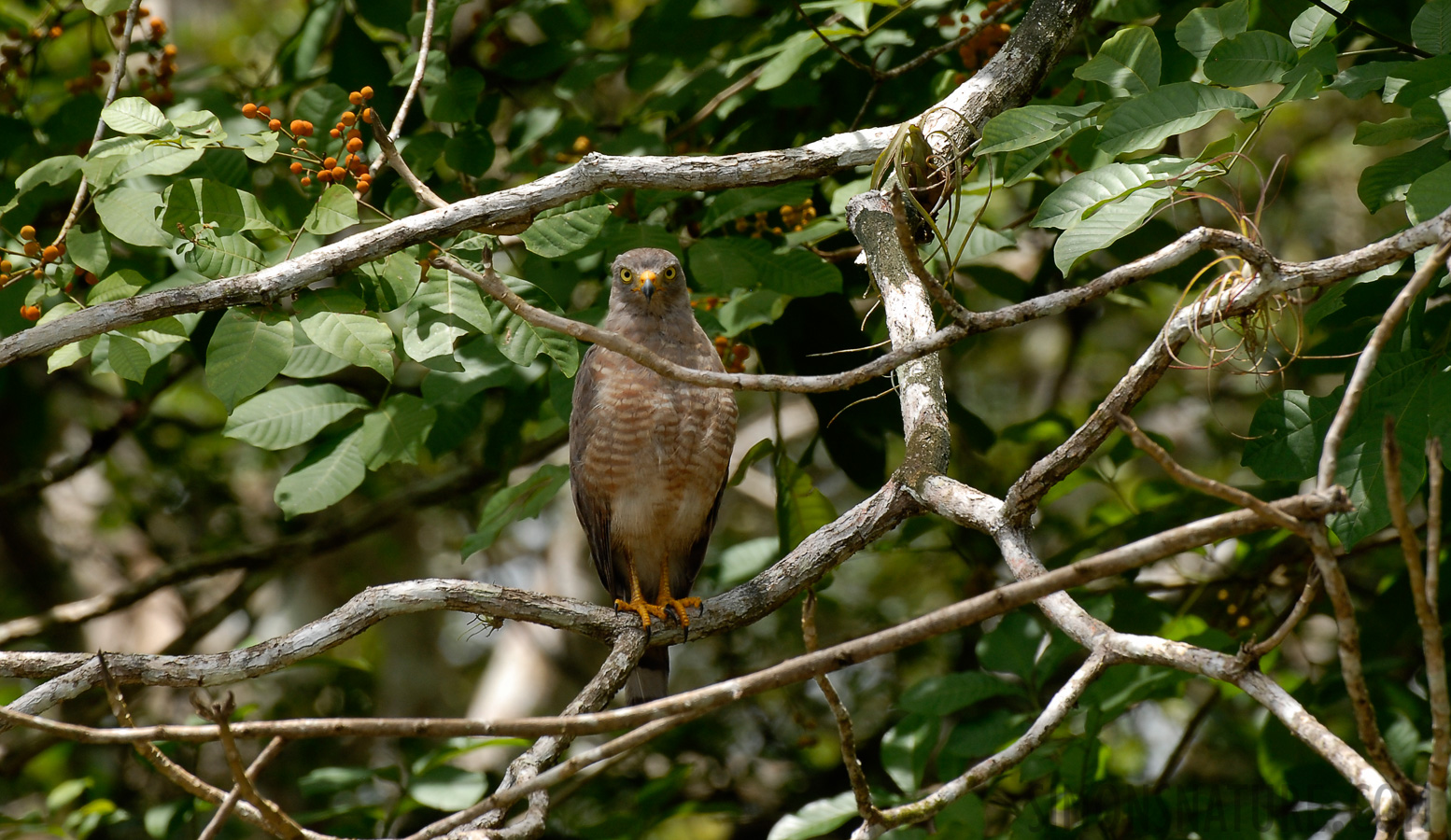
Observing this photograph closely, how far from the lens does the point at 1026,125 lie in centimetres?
308

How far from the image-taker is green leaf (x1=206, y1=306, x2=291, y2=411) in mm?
3025

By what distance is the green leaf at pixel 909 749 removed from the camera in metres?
4.32

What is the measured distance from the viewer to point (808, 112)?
5.23 meters

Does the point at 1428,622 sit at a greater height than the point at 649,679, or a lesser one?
greater

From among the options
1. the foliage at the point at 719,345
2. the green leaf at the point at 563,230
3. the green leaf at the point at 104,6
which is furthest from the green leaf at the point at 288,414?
the green leaf at the point at 104,6

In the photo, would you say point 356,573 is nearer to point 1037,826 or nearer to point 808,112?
point 808,112

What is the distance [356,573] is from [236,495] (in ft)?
3.88

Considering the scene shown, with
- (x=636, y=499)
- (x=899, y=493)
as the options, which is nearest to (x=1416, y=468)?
(x=899, y=493)

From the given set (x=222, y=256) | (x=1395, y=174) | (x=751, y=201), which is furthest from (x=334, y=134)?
(x=1395, y=174)

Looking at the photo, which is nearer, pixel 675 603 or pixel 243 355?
pixel 243 355

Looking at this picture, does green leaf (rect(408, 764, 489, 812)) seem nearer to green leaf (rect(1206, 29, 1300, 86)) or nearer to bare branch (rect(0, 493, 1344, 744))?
bare branch (rect(0, 493, 1344, 744))

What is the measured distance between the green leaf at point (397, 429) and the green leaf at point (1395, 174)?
10.1 ft

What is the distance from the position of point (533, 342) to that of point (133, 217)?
1212 mm

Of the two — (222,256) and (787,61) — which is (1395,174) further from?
(222,256)
